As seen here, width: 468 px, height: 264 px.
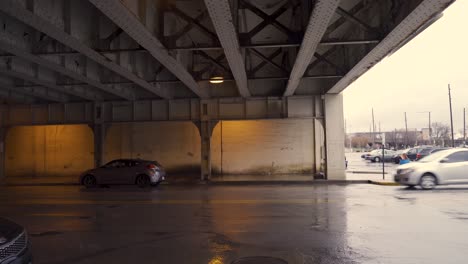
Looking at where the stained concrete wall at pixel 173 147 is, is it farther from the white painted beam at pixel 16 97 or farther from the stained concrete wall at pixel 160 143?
the white painted beam at pixel 16 97

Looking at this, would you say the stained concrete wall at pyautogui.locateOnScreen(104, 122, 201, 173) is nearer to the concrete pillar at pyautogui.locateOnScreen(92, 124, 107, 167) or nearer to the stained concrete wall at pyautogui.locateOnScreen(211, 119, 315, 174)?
the stained concrete wall at pyautogui.locateOnScreen(211, 119, 315, 174)

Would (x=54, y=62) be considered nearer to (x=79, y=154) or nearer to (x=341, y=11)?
(x=341, y=11)

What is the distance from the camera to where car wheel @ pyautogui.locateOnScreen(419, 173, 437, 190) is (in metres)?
14.8

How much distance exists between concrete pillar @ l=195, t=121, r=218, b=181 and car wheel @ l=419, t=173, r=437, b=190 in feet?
35.6

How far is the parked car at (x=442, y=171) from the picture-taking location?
48.3 ft

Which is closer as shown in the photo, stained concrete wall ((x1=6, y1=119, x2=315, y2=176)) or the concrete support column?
the concrete support column

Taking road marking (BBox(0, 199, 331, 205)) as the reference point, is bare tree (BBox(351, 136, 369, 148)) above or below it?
above

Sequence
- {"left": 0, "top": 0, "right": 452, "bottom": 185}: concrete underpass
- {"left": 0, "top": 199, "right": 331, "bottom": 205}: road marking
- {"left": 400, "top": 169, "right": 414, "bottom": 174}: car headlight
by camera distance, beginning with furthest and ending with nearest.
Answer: {"left": 400, "top": 169, "right": 414, "bottom": 174}: car headlight → {"left": 0, "top": 199, "right": 331, "bottom": 205}: road marking → {"left": 0, "top": 0, "right": 452, "bottom": 185}: concrete underpass

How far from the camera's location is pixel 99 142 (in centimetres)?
2161

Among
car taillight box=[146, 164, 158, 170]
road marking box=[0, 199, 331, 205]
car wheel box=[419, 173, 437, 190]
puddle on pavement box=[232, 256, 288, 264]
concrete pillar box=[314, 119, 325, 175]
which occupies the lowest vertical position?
puddle on pavement box=[232, 256, 288, 264]

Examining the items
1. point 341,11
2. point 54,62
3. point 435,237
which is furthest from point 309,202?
point 54,62

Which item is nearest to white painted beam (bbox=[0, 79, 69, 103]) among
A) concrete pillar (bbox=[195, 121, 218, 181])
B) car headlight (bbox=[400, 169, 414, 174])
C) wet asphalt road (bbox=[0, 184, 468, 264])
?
wet asphalt road (bbox=[0, 184, 468, 264])

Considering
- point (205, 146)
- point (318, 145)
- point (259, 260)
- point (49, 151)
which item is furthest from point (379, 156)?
point (259, 260)

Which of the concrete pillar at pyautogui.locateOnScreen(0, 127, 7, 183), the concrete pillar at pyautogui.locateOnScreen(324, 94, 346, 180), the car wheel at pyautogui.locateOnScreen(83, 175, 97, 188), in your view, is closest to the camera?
the car wheel at pyautogui.locateOnScreen(83, 175, 97, 188)
